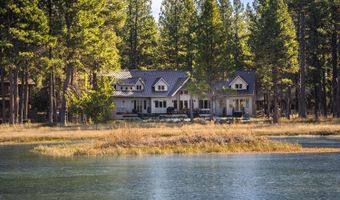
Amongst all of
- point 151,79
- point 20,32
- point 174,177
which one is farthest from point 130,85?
point 174,177

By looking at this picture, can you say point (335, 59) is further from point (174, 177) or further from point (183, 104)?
point (174, 177)

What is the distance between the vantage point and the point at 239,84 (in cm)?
9088

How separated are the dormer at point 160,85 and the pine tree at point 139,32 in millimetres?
10229

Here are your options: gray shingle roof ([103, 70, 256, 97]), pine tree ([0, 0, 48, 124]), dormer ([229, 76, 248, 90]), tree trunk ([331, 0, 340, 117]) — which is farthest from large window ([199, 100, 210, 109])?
pine tree ([0, 0, 48, 124])

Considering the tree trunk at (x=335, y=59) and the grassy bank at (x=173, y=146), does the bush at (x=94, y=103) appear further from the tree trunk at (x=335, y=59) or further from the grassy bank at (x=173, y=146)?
the tree trunk at (x=335, y=59)

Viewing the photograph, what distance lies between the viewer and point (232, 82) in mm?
90188

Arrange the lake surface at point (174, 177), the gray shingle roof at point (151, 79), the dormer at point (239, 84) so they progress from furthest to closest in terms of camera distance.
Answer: the gray shingle roof at point (151, 79), the dormer at point (239, 84), the lake surface at point (174, 177)

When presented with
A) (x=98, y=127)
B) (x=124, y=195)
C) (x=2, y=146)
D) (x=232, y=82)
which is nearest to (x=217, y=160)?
(x=124, y=195)

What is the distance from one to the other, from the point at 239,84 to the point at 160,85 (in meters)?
11.6

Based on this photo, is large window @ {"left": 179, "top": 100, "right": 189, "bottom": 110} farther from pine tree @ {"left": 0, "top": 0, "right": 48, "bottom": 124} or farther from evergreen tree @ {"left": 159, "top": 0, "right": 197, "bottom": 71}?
pine tree @ {"left": 0, "top": 0, "right": 48, "bottom": 124}

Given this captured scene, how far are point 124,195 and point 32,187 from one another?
5.00m

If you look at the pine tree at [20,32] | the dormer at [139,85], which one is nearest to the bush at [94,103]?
the pine tree at [20,32]

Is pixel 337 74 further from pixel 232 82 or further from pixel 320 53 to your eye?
pixel 232 82

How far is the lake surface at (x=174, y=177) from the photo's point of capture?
25.8 meters
